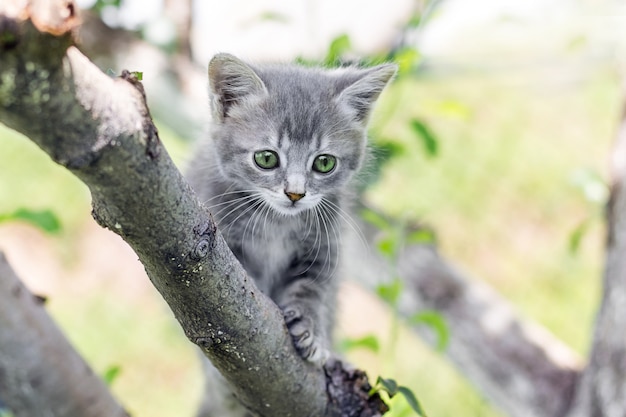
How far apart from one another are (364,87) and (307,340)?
80cm

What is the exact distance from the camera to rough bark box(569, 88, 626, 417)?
2428mm

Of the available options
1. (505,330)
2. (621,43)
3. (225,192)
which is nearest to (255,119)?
(225,192)

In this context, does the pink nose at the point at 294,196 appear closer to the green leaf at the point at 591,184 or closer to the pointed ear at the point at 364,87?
the pointed ear at the point at 364,87

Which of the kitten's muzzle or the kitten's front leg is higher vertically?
the kitten's muzzle

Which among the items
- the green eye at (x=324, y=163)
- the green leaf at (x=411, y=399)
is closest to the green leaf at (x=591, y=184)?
the green eye at (x=324, y=163)

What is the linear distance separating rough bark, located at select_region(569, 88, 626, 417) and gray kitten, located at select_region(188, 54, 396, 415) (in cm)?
97

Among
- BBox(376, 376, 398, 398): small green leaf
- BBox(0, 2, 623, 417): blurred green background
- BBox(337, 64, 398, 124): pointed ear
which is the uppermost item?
BBox(337, 64, 398, 124): pointed ear

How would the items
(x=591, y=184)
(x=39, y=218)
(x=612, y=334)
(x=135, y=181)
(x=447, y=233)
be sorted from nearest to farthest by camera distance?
(x=135, y=181)
(x=39, y=218)
(x=612, y=334)
(x=591, y=184)
(x=447, y=233)

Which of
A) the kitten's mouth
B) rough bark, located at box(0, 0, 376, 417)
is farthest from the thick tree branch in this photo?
rough bark, located at box(0, 0, 376, 417)

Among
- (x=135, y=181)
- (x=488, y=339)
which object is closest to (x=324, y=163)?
(x=135, y=181)

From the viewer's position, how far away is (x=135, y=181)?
3.48 feet

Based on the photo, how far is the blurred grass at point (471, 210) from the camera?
4.38 metres

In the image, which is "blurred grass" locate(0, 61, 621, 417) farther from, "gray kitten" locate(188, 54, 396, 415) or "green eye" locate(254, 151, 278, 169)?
"green eye" locate(254, 151, 278, 169)

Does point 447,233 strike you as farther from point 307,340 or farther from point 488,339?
point 307,340
